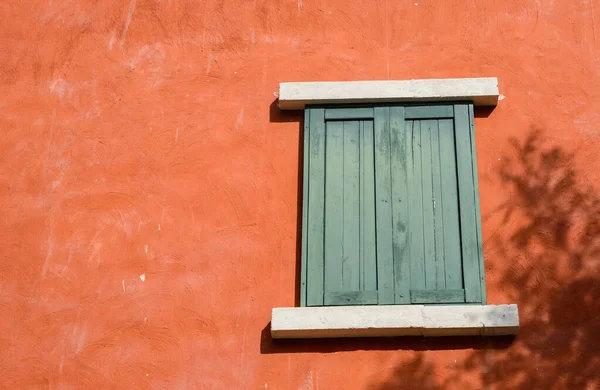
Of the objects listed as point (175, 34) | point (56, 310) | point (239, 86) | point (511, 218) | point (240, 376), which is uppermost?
point (175, 34)

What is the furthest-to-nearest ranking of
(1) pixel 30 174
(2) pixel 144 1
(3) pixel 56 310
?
(2) pixel 144 1 < (1) pixel 30 174 < (3) pixel 56 310

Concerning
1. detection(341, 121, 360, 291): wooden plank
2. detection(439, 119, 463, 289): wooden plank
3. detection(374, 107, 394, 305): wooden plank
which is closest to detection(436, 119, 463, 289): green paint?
detection(439, 119, 463, 289): wooden plank

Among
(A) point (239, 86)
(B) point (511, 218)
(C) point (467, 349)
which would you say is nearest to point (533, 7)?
(B) point (511, 218)

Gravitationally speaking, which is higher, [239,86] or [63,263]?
[239,86]

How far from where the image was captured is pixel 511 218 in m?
6.71

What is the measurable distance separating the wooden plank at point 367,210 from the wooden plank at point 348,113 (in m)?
0.06

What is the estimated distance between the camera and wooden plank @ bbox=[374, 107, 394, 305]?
6.52 metres

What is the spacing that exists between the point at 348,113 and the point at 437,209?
99 centimetres

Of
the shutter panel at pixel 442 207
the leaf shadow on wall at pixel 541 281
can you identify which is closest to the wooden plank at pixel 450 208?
the shutter panel at pixel 442 207

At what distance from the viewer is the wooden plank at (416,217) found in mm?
6535

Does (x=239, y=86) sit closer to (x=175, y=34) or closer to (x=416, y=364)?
(x=175, y=34)

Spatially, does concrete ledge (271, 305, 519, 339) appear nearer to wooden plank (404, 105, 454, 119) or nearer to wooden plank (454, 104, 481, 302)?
wooden plank (454, 104, 481, 302)

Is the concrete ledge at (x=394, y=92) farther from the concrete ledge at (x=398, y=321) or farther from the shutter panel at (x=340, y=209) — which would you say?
the concrete ledge at (x=398, y=321)

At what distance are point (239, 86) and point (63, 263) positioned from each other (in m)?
1.83
